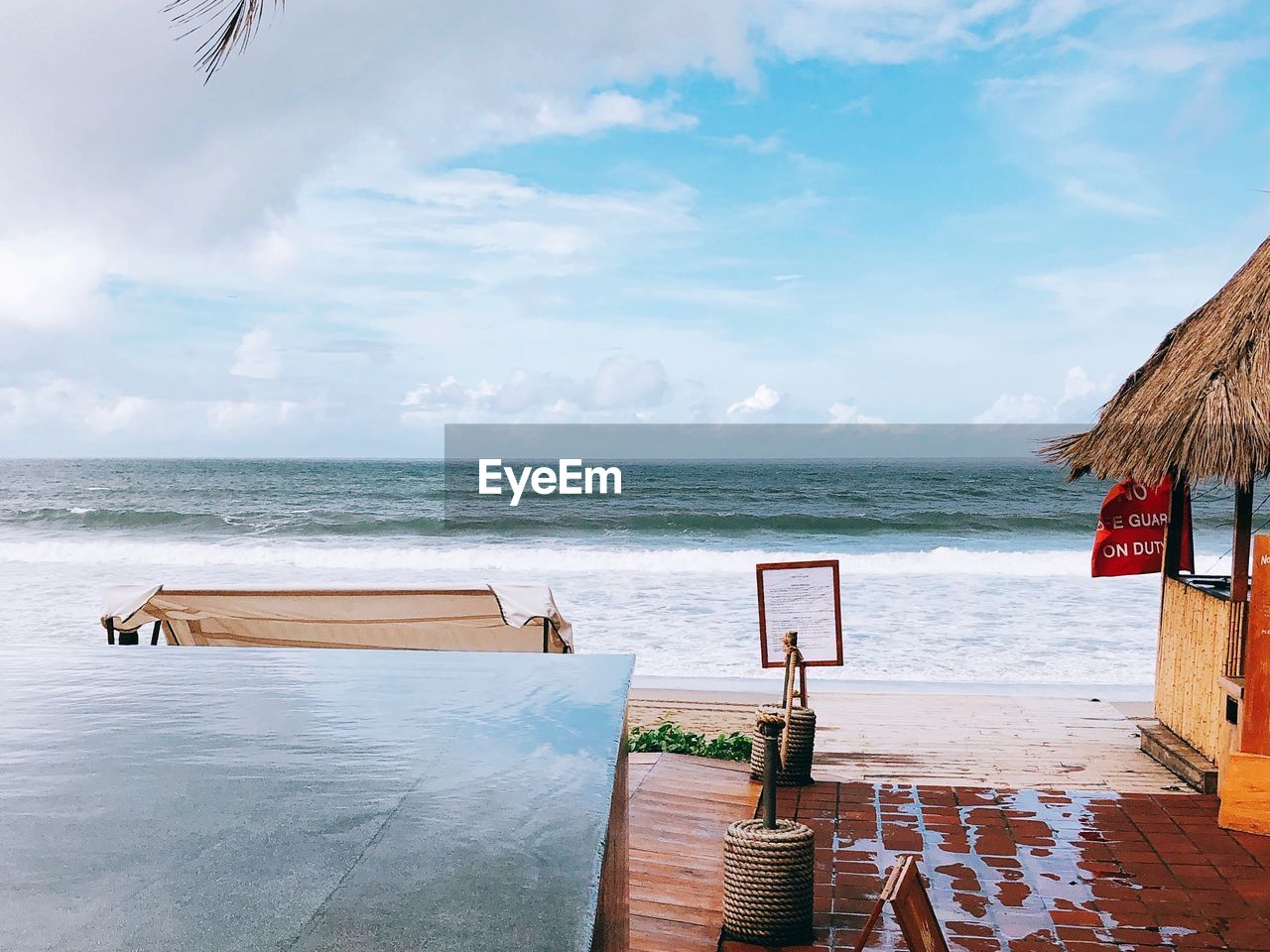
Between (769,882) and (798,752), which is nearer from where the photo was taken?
(769,882)

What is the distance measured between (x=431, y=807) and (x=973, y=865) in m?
3.41

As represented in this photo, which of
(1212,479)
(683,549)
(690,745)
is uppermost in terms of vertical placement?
(1212,479)

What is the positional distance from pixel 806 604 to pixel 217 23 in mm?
4418

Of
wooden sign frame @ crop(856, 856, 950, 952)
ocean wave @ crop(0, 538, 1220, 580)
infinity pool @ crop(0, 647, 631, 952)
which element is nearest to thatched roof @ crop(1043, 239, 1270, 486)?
A: wooden sign frame @ crop(856, 856, 950, 952)

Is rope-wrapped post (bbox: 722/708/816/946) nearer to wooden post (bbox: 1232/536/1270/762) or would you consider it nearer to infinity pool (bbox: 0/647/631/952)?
infinity pool (bbox: 0/647/631/952)

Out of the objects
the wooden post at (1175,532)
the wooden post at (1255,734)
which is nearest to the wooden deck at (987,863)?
the wooden post at (1255,734)

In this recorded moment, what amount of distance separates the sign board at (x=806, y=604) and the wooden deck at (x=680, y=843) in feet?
2.40

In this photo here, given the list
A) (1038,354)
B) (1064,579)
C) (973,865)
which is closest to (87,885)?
(973,865)

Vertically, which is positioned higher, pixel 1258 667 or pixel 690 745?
pixel 1258 667

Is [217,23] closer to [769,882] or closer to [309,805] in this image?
[309,805]

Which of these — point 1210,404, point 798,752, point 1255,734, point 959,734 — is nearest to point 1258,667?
point 1255,734

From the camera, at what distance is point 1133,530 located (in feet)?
20.8

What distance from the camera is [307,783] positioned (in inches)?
45.5

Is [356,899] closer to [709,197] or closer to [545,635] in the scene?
[545,635]
